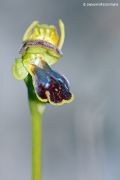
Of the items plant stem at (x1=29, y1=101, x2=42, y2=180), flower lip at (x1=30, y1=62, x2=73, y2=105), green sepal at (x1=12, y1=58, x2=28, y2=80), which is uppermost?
green sepal at (x1=12, y1=58, x2=28, y2=80)

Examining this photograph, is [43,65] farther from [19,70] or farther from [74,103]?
[74,103]

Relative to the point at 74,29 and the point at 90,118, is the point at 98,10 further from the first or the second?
the point at 90,118

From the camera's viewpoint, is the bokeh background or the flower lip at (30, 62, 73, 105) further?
the bokeh background

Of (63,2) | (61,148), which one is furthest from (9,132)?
(63,2)

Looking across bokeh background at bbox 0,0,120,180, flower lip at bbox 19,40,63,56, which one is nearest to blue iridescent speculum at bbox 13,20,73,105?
flower lip at bbox 19,40,63,56

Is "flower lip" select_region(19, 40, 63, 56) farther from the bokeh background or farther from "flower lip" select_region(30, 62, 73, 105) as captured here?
the bokeh background

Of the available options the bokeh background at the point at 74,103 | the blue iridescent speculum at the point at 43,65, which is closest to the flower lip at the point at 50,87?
the blue iridescent speculum at the point at 43,65

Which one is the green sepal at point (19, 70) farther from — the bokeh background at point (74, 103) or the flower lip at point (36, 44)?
the bokeh background at point (74, 103)
